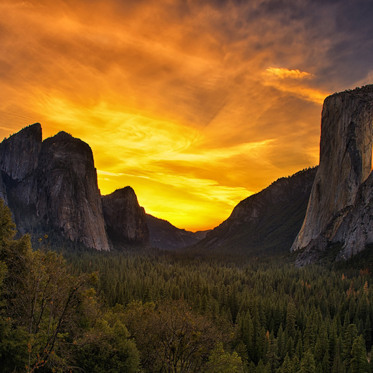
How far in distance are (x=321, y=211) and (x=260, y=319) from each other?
120178mm

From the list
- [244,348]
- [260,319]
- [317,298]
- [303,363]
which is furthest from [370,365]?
[317,298]

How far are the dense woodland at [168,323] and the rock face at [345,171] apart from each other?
27720 millimetres

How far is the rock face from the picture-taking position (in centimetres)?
15089

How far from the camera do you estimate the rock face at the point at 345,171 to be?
15089 centimetres

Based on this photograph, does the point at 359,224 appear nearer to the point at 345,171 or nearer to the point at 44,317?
the point at 345,171

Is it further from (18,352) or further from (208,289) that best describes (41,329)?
(208,289)

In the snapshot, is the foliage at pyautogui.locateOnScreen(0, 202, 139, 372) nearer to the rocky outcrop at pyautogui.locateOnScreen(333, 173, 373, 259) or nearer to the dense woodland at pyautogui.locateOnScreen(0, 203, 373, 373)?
the dense woodland at pyautogui.locateOnScreen(0, 203, 373, 373)

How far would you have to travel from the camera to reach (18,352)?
21672 millimetres

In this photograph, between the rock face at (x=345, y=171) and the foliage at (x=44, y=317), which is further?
the rock face at (x=345, y=171)

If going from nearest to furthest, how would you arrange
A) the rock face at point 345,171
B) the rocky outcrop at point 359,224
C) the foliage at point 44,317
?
the foliage at point 44,317
the rocky outcrop at point 359,224
the rock face at point 345,171

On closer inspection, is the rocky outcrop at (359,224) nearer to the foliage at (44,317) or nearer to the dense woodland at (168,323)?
the dense woodland at (168,323)

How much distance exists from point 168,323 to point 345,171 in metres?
157

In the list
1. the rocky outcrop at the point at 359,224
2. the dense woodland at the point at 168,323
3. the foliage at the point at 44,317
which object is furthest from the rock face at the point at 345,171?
the foliage at the point at 44,317

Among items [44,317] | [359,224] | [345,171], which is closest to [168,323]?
[44,317]
